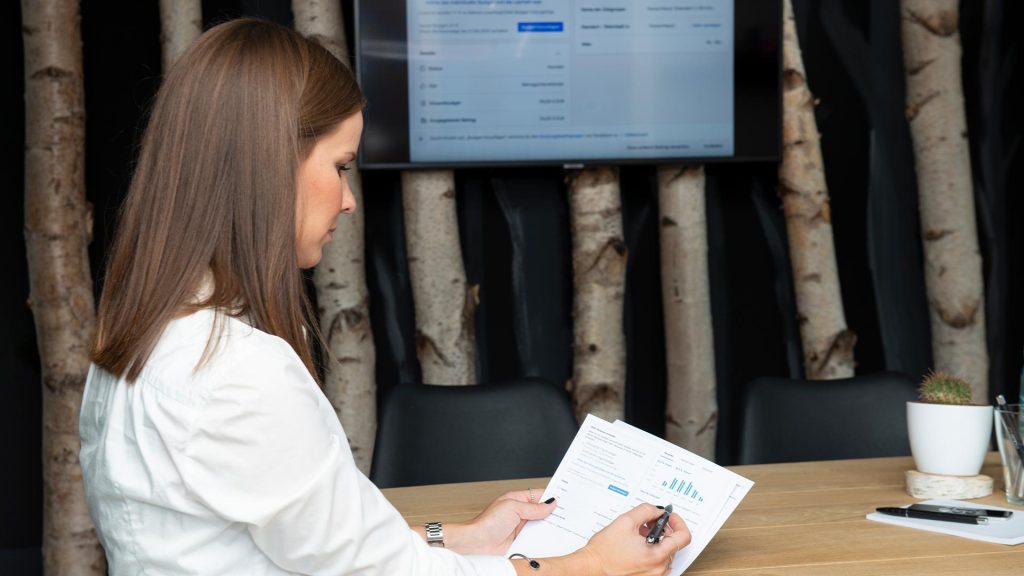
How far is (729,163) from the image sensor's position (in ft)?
10.3

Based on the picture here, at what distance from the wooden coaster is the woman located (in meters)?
0.91

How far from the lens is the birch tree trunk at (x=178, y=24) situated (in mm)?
2861

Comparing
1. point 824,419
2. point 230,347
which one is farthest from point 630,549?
point 824,419

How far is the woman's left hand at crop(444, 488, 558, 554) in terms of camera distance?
1.46 metres

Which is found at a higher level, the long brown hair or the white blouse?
the long brown hair

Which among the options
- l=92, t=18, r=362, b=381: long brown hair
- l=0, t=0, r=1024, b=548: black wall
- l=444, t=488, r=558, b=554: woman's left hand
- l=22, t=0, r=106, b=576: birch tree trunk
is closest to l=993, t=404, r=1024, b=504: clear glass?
l=444, t=488, r=558, b=554: woman's left hand

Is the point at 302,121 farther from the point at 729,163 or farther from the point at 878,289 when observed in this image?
the point at 878,289

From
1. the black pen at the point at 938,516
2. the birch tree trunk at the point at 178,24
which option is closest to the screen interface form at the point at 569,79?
the birch tree trunk at the point at 178,24

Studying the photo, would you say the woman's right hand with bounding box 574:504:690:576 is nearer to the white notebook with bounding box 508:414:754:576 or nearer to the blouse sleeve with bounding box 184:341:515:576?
the white notebook with bounding box 508:414:754:576

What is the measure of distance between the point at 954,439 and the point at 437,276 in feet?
5.17

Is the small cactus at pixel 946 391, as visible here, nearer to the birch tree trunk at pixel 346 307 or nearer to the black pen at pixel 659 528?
the black pen at pixel 659 528

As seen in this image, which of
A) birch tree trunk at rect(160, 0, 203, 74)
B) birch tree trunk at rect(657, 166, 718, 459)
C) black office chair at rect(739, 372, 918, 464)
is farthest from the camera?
birch tree trunk at rect(657, 166, 718, 459)

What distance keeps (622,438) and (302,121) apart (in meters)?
0.63

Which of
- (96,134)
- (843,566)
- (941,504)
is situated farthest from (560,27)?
(843,566)
